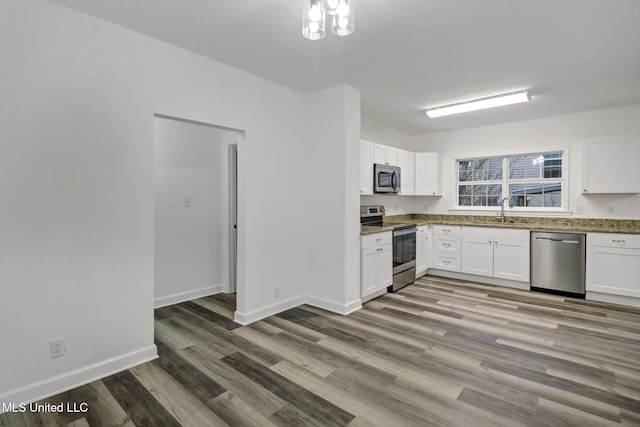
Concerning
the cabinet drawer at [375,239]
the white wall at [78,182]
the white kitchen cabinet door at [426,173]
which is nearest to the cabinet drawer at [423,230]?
the white kitchen cabinet door at [426,173]

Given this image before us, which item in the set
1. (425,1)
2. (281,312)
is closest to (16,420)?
(281,312)

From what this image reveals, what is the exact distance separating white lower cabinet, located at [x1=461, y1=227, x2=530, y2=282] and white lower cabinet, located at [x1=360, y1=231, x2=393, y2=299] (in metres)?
1.52

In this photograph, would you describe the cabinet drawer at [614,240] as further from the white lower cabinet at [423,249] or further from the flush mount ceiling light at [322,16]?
the flush mount ceiling light at [322,16]

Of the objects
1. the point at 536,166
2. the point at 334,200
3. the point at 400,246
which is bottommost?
the point at 400,246

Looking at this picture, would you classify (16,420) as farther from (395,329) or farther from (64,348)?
(395,329)

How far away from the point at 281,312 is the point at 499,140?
4485 mm

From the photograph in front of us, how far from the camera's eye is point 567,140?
15.9 feet

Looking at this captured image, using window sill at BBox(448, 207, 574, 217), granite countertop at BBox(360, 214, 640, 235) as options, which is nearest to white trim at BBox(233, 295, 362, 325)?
granite countertop at BBox(360, 214, 640, 235)

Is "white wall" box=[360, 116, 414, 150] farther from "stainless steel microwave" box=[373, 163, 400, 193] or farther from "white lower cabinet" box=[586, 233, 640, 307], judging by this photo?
"white lower cabinet" box=[586, 233, 640, 307]

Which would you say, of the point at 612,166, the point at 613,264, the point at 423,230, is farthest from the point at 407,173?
the point at 613,264

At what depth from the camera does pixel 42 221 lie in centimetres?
213

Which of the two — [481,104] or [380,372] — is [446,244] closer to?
[481,104]

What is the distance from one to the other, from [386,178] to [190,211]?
9.13ft

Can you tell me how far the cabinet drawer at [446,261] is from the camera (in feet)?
17.2
